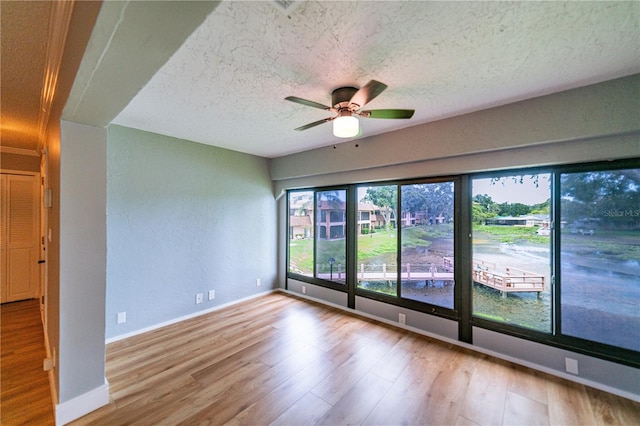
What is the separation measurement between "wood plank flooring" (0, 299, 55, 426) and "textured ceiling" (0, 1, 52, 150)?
2.56 metres

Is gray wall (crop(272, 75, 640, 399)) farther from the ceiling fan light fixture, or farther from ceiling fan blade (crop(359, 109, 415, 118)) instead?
the ceiling fan light fixture

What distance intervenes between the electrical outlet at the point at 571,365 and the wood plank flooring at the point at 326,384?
12 cm

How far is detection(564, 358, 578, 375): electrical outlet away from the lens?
2230 millimetres

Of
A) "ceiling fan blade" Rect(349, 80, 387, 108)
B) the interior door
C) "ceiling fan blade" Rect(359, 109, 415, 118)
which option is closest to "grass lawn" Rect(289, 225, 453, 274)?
"ceiling fan blade" Rect(359, 109, 415, 118)

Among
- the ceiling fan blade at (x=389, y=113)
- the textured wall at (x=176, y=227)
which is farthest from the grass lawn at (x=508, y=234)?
the textured wall at (x=176, y=227)

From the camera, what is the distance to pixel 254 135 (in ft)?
11.0

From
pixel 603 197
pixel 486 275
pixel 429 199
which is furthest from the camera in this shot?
pixel 429 199

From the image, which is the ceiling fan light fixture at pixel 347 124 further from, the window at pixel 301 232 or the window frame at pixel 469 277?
the window at pixel 301 232

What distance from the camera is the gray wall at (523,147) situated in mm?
2008

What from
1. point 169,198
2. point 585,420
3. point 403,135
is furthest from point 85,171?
point 585,420

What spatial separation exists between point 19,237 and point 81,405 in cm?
402

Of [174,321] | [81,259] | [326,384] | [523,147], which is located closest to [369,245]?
[326,384]

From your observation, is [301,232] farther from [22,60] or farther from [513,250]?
[22,60]

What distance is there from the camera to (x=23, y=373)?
7.52 ft
